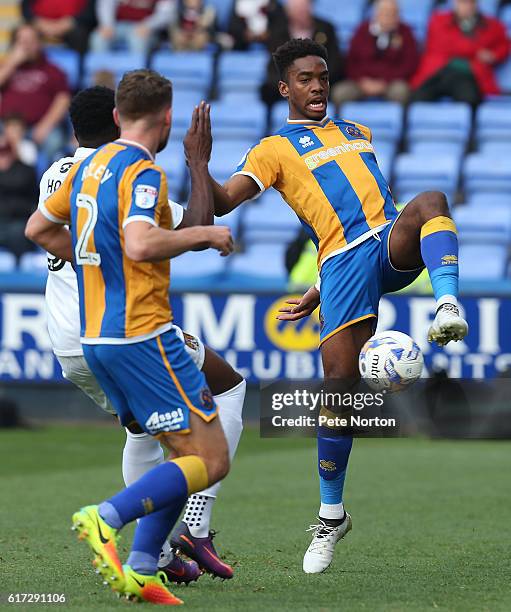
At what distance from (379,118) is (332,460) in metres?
9.86

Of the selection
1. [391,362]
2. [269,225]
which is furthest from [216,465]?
[269,225]

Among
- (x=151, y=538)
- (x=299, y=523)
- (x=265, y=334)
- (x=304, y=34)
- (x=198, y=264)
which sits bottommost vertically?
(x=299, y=523)

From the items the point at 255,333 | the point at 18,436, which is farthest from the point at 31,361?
the point at 255,333

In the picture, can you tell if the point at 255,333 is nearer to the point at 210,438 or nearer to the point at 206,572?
the point at 206,572

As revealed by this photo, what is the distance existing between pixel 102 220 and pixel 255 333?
8008mm

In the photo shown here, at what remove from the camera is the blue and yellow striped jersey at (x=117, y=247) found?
16.0 feet

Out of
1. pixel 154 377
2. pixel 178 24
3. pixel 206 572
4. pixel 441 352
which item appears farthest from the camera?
pixel 178 24

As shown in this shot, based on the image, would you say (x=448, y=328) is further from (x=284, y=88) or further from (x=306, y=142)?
(x=284, y=88)

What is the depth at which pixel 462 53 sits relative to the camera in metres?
16.0

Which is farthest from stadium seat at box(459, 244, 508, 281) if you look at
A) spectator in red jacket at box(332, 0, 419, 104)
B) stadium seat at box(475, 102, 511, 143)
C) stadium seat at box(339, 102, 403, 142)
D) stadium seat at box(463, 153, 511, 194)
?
spectator in red jacket at box(332, 0, 419, 104)

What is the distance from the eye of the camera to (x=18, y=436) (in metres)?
12.8

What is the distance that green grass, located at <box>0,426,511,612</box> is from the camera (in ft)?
17.5

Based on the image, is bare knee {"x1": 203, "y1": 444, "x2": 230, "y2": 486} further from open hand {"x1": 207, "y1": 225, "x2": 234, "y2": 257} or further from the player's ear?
the player's ear

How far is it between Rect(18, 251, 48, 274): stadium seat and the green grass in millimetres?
1740
